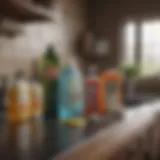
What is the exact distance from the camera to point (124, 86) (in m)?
2.46

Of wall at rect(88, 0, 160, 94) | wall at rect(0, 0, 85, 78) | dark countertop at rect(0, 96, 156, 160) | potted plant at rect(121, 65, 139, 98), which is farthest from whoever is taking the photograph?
wall at rect(88, 0, 160, 94)

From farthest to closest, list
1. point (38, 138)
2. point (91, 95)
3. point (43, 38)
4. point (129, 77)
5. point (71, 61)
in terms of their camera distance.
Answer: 1. point (129, 77)
2. point (43, 38)
3. point (91, 95)
4. point (71, 61)
5. point (38, 138)

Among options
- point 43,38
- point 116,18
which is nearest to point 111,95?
point 43,38

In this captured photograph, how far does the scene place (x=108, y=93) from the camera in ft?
4.91

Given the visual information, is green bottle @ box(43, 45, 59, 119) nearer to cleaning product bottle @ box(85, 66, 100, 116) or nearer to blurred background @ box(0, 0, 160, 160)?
blurred background @ box(0, 0, 160, 160)

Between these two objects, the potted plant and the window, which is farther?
the window

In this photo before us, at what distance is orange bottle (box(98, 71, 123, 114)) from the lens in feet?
4.94

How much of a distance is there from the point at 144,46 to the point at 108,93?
205cm

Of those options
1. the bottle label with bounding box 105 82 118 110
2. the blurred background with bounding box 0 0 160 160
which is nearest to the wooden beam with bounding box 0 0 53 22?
the blurred background with bounding box 0 0 160 160

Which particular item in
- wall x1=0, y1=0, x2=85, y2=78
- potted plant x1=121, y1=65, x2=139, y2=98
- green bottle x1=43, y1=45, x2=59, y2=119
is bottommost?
potted plant x1=121, y1=65, x2=139, y2=98

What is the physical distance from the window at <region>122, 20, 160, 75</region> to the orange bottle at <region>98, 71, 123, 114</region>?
1904 mm

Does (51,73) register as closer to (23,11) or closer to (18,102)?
(18,102)

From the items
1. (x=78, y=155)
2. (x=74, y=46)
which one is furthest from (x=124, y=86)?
(x=78, y=155)

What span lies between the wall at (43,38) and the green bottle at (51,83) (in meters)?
0.52
